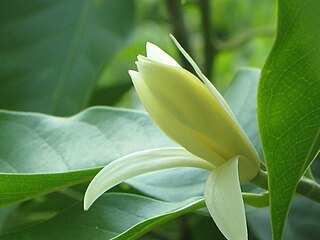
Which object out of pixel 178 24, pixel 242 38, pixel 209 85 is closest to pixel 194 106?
pixel 209 85

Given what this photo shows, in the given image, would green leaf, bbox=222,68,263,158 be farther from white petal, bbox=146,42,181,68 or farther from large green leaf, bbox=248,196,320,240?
white petal, bbox=146,42,181,68

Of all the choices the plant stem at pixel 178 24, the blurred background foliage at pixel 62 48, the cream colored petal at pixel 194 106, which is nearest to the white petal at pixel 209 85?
the cream colored petal at pixel 194 106

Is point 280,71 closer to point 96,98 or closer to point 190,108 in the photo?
point 190,108

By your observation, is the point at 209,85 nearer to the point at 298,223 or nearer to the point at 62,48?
the point at 298,223

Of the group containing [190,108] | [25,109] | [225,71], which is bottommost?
[225,71]

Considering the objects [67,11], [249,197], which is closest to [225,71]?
[67,11]

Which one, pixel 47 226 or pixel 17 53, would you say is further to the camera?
pixel 17 53

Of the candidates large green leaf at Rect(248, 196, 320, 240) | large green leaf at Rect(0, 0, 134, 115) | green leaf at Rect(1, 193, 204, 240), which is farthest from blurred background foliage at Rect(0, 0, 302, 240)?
green leaf at Rect(1, 193, 204, 240)
